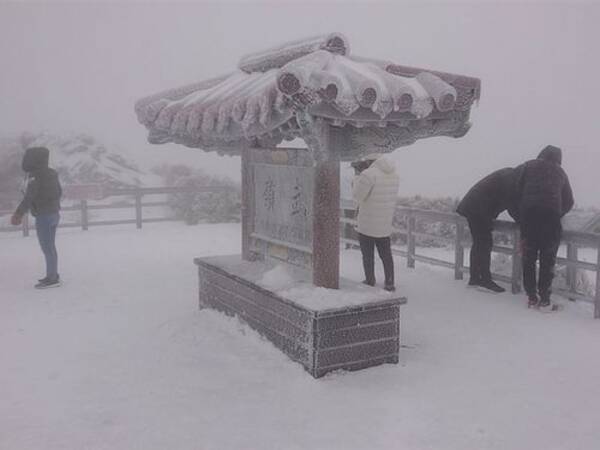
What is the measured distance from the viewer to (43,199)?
7082 millimetres

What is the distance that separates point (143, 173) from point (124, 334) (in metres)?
17.3

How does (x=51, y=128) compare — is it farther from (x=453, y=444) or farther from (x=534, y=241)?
(x=453, y=444)

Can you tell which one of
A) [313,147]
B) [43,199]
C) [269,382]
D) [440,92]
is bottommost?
[269,382]

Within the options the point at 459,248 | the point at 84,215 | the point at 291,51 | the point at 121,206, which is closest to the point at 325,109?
the point at 291,51

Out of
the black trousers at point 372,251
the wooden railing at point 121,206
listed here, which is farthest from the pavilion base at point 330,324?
the wooden railing at point 121,206

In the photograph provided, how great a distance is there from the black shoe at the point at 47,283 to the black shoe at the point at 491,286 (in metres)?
5.46

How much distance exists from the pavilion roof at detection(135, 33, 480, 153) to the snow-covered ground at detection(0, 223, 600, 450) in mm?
1866

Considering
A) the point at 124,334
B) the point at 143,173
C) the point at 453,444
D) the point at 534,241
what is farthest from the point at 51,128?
the point at 453,444

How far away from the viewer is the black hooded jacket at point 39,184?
278 inches

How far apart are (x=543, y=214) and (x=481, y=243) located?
118 centimetres

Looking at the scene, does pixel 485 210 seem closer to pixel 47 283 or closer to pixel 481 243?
pixel 481 243

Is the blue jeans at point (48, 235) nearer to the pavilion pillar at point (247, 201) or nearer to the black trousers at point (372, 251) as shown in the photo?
the pavilion pillar at point (247, 201)

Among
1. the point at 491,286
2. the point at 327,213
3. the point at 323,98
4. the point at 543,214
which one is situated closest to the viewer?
the point at 323,98

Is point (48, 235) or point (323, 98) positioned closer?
point (323, 98)
